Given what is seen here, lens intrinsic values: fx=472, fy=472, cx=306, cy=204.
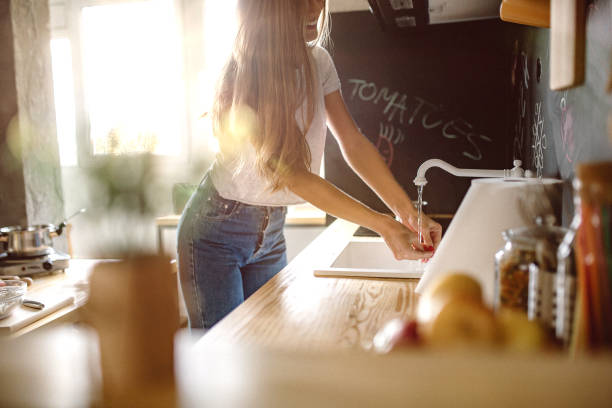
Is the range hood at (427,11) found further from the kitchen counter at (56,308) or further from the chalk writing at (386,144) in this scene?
the kitchen counter at (56,308)

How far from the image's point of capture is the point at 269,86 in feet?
3.50

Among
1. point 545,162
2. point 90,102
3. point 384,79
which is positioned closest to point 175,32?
point 384,79

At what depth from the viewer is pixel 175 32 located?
3.23 meters

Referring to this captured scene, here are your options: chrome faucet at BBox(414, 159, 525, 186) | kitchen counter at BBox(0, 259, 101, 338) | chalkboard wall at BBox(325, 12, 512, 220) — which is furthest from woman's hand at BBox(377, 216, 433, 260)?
chalkboard wall at BBox(325, 12, 512, 220)

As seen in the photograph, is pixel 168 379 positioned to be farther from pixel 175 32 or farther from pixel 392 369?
pixel 175 32

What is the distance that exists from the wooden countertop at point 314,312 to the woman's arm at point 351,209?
0.09 metres

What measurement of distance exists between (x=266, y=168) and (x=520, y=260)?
1.99ft

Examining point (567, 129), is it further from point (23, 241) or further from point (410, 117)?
point (23, 241)

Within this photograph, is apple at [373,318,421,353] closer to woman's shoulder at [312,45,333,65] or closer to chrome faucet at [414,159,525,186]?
chrome faucet at [414,159,525,186]

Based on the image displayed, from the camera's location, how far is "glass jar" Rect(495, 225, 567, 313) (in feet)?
1.80

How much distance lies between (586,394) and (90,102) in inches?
15.7

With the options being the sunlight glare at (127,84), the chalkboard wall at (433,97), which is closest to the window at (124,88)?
the sunlight glare at (127,84)

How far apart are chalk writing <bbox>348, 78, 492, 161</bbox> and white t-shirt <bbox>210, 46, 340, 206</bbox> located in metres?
0.96

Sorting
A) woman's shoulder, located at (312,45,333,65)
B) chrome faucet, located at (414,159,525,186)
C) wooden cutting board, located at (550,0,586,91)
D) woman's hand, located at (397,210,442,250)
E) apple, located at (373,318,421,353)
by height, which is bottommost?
woman's hand, located at (397,210,442,250)
